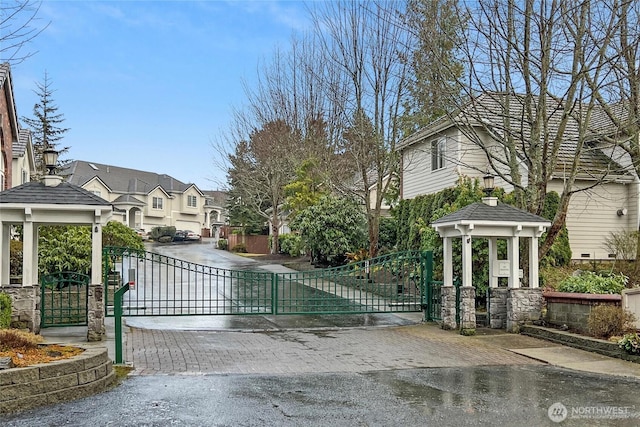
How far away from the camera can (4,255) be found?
35.1 ft

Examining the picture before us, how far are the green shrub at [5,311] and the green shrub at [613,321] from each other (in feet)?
33.3

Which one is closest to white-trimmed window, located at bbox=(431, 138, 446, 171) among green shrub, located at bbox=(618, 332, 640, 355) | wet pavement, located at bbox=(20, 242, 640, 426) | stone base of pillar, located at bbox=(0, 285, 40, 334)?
wet pavement, located at bbox=(20, 242, 640, 426)

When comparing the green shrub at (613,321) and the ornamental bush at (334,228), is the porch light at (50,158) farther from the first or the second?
the ornamental bush at (334,228)

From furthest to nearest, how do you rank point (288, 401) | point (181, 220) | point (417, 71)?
point (181, 220), point (417, 71), point (288, 401)

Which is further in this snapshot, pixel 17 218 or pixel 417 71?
pixel 417 71

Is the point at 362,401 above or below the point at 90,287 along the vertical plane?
below

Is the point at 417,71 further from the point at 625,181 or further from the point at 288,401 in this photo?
the point at 288,401

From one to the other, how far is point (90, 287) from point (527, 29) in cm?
1056

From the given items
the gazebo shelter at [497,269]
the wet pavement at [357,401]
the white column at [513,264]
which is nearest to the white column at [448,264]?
the gazebo shelter at [497,269]

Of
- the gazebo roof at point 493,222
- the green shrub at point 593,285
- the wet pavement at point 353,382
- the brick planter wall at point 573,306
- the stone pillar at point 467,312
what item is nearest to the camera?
the wet pavement at point 353,382

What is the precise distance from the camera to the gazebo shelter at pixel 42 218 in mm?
9914

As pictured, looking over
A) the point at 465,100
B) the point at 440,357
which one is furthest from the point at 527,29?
the point at 440,357

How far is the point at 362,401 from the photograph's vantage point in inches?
256

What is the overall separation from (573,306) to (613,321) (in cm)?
113
